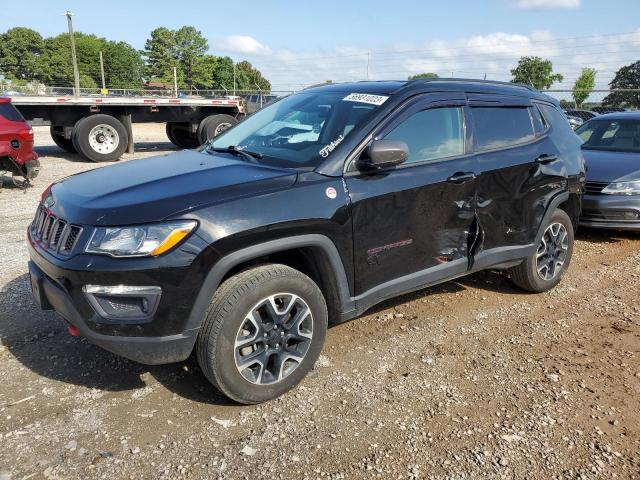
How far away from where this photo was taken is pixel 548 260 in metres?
4.80

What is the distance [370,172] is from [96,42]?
12177 cm

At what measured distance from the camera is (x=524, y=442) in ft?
→ 9.06

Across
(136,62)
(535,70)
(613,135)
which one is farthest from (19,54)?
(613,135)

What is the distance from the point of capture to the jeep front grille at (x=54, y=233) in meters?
2.76

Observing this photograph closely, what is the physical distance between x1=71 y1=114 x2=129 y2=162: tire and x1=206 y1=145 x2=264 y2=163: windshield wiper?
993cm

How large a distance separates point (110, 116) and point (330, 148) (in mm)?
11386

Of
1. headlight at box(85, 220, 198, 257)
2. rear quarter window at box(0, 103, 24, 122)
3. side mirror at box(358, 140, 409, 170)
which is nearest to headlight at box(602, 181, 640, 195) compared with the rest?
side mirror at box(358, 140, 409, 170)

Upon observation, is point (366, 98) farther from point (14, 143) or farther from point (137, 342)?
point (14, 143)

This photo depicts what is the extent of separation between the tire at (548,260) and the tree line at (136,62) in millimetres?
94726

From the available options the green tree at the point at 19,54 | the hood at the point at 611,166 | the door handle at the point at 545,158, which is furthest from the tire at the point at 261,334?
the green tree at the point at 19,54

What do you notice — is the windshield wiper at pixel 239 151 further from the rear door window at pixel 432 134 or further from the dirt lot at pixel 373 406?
the dirt lot at pixel 373 406

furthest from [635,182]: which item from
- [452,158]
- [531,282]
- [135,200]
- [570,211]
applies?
[135,200]

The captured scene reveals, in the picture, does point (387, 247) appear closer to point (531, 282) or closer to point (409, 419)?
point (409, 419)

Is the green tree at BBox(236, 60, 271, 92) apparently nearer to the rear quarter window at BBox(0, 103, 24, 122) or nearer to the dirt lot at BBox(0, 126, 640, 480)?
the rear quarter window at BBox(0, 103, 24, 122)
